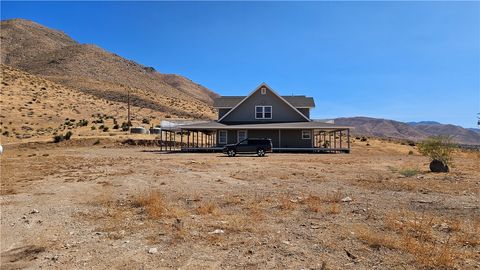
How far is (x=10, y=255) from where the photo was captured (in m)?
→ 7.27

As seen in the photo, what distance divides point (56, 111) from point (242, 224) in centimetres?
6763

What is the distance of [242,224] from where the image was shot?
8812 millimetres

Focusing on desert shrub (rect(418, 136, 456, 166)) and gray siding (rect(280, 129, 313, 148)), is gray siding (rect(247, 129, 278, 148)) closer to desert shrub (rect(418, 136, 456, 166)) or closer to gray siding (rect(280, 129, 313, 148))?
gray siding (rect(280, 129, 313, 148))

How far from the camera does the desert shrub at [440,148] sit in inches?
803

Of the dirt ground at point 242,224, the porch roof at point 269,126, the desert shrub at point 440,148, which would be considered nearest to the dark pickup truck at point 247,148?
the porch roof at point 269,126

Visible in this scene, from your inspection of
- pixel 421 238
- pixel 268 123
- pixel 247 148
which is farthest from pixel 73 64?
pixel 421 238

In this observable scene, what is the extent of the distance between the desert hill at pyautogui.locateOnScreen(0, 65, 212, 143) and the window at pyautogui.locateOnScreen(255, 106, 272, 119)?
21.1 m

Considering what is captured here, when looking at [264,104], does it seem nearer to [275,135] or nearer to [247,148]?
[275,135]

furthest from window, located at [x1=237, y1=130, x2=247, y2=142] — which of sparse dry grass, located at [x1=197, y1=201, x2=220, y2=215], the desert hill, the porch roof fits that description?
sparse dry grass, located at [x1=197, y1=201, x2=220, y2=215]

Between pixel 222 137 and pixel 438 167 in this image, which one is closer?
pixel 438 167

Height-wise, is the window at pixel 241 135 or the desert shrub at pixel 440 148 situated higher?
the window at pixel 241 135

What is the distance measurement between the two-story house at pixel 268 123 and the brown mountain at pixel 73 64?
182 feet

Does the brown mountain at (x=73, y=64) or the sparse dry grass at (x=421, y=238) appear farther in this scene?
the brown mountain at (x=73, y=64)

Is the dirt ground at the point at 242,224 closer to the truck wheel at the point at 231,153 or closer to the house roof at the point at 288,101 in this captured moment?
the truck wheel at the point at 231,153
